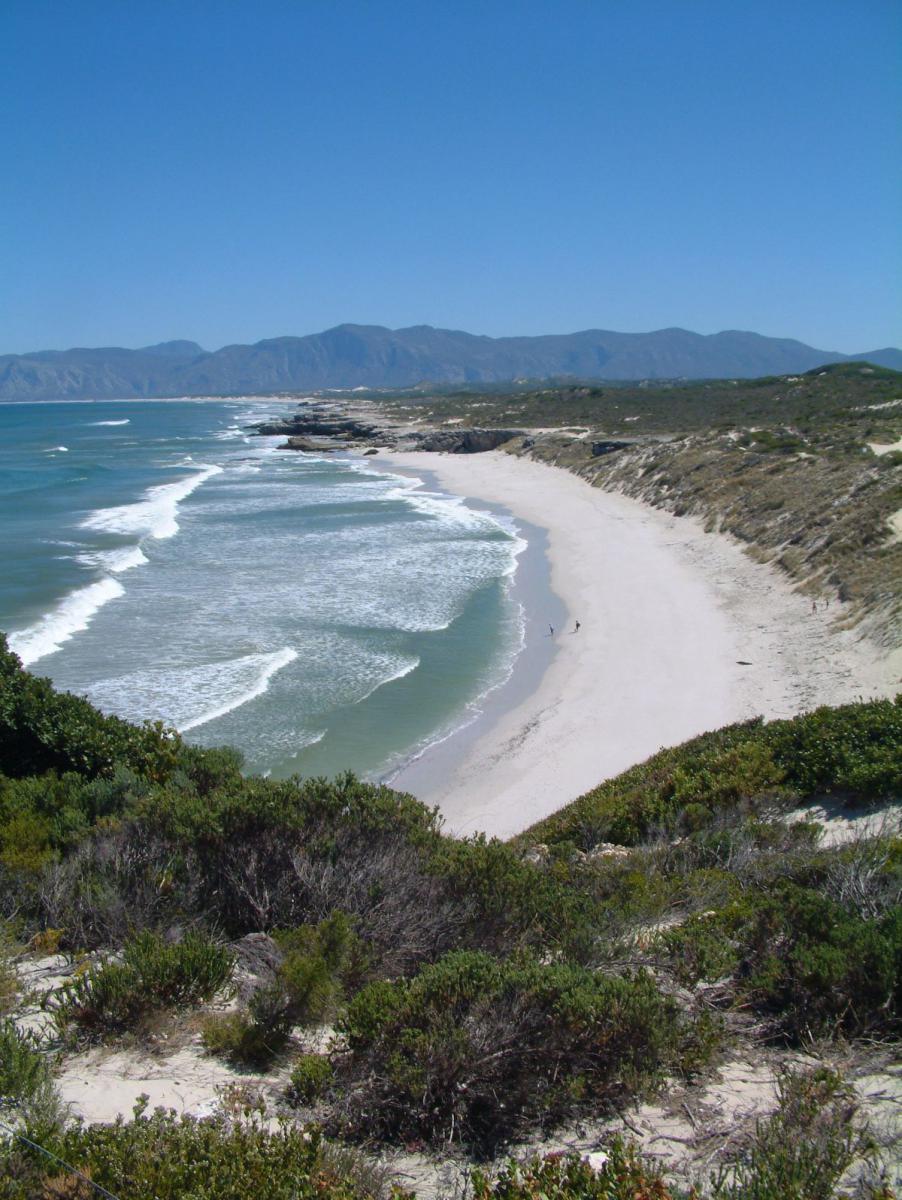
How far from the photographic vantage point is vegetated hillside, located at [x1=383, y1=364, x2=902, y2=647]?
2117 cm

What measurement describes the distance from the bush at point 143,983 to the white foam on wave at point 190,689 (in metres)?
9.97

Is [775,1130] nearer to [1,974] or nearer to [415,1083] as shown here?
[415,1083]

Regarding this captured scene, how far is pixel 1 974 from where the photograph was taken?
4215 mm

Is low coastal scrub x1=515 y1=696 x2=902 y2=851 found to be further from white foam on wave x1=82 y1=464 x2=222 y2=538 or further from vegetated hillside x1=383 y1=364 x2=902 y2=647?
white foam on wave x1=82 y1=464 x2=222 y2=538

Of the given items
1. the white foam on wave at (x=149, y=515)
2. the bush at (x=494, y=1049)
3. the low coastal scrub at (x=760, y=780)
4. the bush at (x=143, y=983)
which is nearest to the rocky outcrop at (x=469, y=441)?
the white foam on wave at (x=149, y=515)

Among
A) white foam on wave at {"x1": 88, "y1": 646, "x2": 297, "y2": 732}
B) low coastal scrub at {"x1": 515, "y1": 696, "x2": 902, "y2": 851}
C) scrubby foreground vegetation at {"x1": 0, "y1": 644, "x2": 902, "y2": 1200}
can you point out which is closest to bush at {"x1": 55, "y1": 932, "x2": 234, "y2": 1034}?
scrubby foreground vegetation at {"x1": 0, "y1": 644, "x2": 902, "y2": 1200}

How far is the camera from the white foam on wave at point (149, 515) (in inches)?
1302

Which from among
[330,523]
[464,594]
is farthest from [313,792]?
A: [330,523]

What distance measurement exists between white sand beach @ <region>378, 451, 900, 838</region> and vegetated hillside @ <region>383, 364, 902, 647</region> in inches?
46.3

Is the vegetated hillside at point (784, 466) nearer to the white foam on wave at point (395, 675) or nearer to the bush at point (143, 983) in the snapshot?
the white foam on wave at point (395, 675)

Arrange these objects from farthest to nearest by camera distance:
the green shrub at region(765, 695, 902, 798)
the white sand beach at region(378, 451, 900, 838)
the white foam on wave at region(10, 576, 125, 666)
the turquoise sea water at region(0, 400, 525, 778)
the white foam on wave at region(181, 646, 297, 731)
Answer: the white foam on wave at region(10, 576, 125, 666), the turquoise sea water at region(0, 400, 525, 778), the white foam on wave at region(181, 646, 297, 731), the white sand beach at region(378, 451, 900, 838), the green shrub at region(765, 695, 902, 798)

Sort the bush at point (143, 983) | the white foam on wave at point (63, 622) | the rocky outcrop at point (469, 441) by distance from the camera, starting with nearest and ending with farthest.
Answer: the bush at point (143, 983) < the white foam on wave at point (63, 622) < the rocky outcrop at point (469, 441)

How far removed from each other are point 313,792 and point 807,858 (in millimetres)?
3669

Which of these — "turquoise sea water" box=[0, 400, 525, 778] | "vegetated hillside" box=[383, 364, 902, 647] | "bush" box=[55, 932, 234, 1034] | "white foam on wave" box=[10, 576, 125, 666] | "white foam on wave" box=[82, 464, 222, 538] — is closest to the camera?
"bush" box=[55, 932, 234, 1034]
